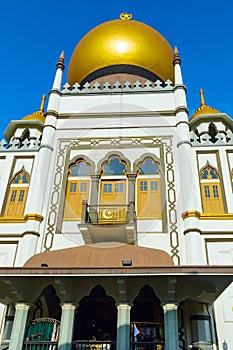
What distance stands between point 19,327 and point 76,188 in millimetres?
5222

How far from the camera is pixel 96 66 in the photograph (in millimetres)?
16781

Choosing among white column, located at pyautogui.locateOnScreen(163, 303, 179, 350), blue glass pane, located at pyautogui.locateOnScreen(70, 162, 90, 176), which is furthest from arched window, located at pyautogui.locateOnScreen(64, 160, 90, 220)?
white column, located at pyautogui.locateOnScreen(163, 303, 179, 350)

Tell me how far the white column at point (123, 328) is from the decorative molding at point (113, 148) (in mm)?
2868

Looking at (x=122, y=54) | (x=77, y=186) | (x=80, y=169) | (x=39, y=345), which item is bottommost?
(x=39, y=345)

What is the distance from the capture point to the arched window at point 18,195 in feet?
37.9

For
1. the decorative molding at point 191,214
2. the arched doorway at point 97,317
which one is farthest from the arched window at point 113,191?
the arched doorway at point 97,317

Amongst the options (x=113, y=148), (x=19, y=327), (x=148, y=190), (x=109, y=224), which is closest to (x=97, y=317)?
(x=109, y=224)

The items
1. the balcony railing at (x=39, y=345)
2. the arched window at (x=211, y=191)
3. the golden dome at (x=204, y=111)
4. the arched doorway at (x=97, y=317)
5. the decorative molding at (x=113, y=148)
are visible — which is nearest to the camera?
the balcony railing at (x=39, y=345)

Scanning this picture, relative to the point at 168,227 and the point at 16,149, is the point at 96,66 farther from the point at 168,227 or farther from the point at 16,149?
the point at 168,227

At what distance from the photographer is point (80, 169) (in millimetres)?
12438

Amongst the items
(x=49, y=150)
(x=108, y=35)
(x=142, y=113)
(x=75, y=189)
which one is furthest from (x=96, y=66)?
(x=75, y=189)

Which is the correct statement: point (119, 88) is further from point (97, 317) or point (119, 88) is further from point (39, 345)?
point (39, 345)

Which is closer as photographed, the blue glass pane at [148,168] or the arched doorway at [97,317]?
the arched doorway at [97,317]

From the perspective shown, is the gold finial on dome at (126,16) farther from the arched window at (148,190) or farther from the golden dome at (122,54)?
the arched window at (148,190)
